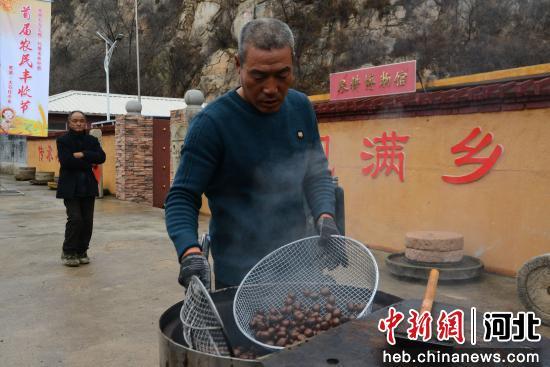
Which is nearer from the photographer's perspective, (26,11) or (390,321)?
(390,321)

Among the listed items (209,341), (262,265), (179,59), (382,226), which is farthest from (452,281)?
(179,59)

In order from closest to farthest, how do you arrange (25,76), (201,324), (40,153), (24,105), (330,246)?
(201,324), (330,246), (25,76), (24,105), (40,153)

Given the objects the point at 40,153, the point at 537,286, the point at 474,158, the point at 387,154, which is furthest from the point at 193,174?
the point at 40,153

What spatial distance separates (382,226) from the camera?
7312mm

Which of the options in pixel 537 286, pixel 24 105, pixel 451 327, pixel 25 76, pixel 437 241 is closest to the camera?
pixel 451 327

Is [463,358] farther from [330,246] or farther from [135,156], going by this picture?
[135,156]

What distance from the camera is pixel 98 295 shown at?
5.32 m

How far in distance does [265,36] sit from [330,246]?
35.4 inches

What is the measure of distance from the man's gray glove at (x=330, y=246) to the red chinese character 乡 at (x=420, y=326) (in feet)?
1.65

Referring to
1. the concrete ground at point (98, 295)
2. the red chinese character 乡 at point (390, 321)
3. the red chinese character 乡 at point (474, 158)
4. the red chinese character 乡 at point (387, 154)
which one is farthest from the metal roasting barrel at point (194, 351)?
the red chinese character 乡 at point (387, 154)

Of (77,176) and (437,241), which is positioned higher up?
Answer: (77,176)

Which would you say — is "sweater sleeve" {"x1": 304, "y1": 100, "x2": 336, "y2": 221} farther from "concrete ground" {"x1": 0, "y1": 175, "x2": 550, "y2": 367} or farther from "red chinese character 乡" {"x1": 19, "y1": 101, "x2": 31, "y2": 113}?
"red chinese character 乡" {"x1": 19, "y1": 101, "x2": 31, "y2": 113}

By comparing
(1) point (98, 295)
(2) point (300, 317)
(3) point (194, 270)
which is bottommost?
(1) point (98, 295)

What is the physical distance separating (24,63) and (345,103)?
9617 mm
